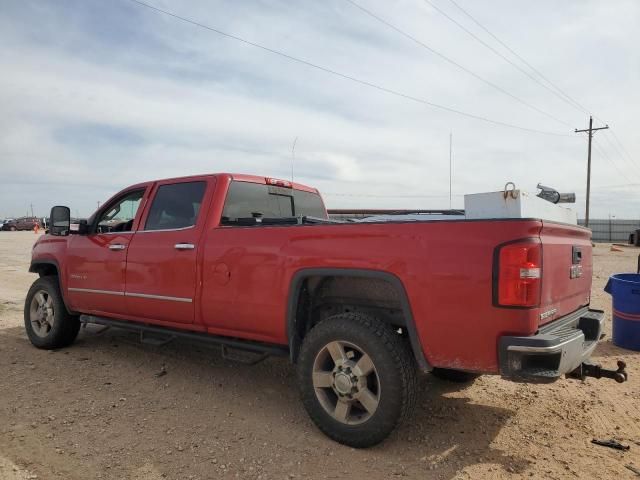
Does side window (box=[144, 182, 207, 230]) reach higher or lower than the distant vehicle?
higher

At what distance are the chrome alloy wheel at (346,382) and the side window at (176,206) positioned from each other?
1.82 meters

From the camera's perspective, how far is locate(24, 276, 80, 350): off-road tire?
5.46 metres

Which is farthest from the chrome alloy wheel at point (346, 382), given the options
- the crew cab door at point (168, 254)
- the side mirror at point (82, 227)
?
the side mirror at point (82, 227)

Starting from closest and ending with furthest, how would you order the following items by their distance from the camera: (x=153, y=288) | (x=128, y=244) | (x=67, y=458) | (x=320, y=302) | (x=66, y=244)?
(x=67, y=458) → (x=320, y=302) → (x=153, y=288) → (x=128, y=244) → (x=66, y=244)

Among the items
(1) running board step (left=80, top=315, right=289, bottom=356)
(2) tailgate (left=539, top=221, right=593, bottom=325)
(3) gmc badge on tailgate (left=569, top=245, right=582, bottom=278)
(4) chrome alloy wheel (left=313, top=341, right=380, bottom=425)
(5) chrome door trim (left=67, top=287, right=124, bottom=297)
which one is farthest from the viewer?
(5) chrome door trim (left=67, top=287, right=124, bottom=297)

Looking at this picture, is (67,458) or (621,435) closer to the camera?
(67,458)

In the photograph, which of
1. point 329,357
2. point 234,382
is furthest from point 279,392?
point 329,357

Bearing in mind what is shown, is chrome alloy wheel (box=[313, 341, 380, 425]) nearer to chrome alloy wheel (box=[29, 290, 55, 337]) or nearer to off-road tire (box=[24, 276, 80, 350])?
off-road tire (box=[24, 276, 80, 350])

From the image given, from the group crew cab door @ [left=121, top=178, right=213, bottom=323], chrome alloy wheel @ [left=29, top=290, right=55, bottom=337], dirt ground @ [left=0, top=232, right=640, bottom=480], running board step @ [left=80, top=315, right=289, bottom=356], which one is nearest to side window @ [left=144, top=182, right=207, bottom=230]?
crew cab door @ [left=121, top=178, right=213, bottom=323]

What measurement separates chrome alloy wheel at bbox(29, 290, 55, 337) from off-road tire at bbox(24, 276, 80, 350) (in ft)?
0.11

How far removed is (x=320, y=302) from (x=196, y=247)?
1.24 metres

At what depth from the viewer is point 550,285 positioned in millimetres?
2859

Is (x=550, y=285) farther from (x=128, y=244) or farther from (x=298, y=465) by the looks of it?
(x=128, y=244)

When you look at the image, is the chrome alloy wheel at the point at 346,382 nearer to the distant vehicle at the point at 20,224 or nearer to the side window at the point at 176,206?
the side window at the point at 176,206
